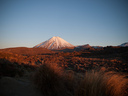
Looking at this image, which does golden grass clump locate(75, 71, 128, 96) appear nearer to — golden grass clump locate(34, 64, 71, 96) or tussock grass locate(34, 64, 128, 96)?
tussock grass locate(34, 64, 128, 96)

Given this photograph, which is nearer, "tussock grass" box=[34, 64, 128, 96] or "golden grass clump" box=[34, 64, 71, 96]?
"tussock grass" box=[34, 64, 128, 96]

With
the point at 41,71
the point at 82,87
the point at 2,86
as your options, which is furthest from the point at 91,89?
the point at 2,86

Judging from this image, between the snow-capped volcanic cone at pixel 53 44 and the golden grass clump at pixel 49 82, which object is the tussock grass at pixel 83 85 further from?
the snow-capped volcanic cone at pixel 53 44

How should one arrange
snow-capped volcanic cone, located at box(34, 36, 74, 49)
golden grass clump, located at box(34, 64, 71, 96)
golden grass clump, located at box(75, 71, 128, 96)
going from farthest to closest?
snow-capped volcanic cone, located at box(34, 36, 74, 49), golden grass clump, located at box(34, 64, 71, 96), golden grass clump, located at box(75, 71, 128, 96)

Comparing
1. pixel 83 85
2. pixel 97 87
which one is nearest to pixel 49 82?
pixel 83 85

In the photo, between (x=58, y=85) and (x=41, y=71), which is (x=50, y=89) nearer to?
(x=58, y=85)

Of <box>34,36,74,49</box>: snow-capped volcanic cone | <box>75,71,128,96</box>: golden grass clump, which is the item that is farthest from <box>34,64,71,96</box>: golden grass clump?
<box>34,36,74,49</box>: snow-capped volcanic cone

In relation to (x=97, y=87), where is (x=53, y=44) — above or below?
above

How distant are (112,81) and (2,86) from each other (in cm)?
363

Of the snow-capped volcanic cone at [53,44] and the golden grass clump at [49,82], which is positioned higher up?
the snow-capped volcanic cone at [53,44]

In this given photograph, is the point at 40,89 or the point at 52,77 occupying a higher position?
the point at 52,77

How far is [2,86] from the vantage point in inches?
104

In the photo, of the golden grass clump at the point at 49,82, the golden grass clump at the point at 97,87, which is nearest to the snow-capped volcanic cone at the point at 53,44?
the golden grass clump at the point at 49,82

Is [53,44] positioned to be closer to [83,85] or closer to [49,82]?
[49,82]
